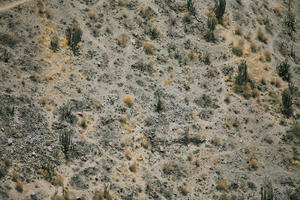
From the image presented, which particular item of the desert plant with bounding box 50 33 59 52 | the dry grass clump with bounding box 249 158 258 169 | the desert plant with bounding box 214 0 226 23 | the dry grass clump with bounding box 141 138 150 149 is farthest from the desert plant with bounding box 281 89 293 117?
the desert plant with bounding box 50 33 59 52

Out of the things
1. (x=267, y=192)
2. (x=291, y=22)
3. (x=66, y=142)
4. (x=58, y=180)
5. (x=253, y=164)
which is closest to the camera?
(x=58, y=180)

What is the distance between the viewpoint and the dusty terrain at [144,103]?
746 inches

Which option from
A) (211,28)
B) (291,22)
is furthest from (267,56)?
(291,22)

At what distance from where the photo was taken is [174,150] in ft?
68.5

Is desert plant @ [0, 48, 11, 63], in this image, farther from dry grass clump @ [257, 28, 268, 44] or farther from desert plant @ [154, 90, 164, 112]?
dry grass clump @ [257, 28, 268, 44]

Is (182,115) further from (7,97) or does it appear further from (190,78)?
(7,97)

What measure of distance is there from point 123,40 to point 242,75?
7093 millimetres

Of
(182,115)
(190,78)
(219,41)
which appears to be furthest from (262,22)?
(182,115)

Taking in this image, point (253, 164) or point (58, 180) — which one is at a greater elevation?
point (253, 164)

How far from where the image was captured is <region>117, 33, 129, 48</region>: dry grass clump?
24.3m

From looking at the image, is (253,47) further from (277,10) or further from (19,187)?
(19,187)

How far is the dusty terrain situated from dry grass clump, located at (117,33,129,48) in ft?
0.27

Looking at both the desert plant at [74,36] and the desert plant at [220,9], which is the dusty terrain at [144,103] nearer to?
the desert plant at [74,36]

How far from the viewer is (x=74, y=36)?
2333cm
